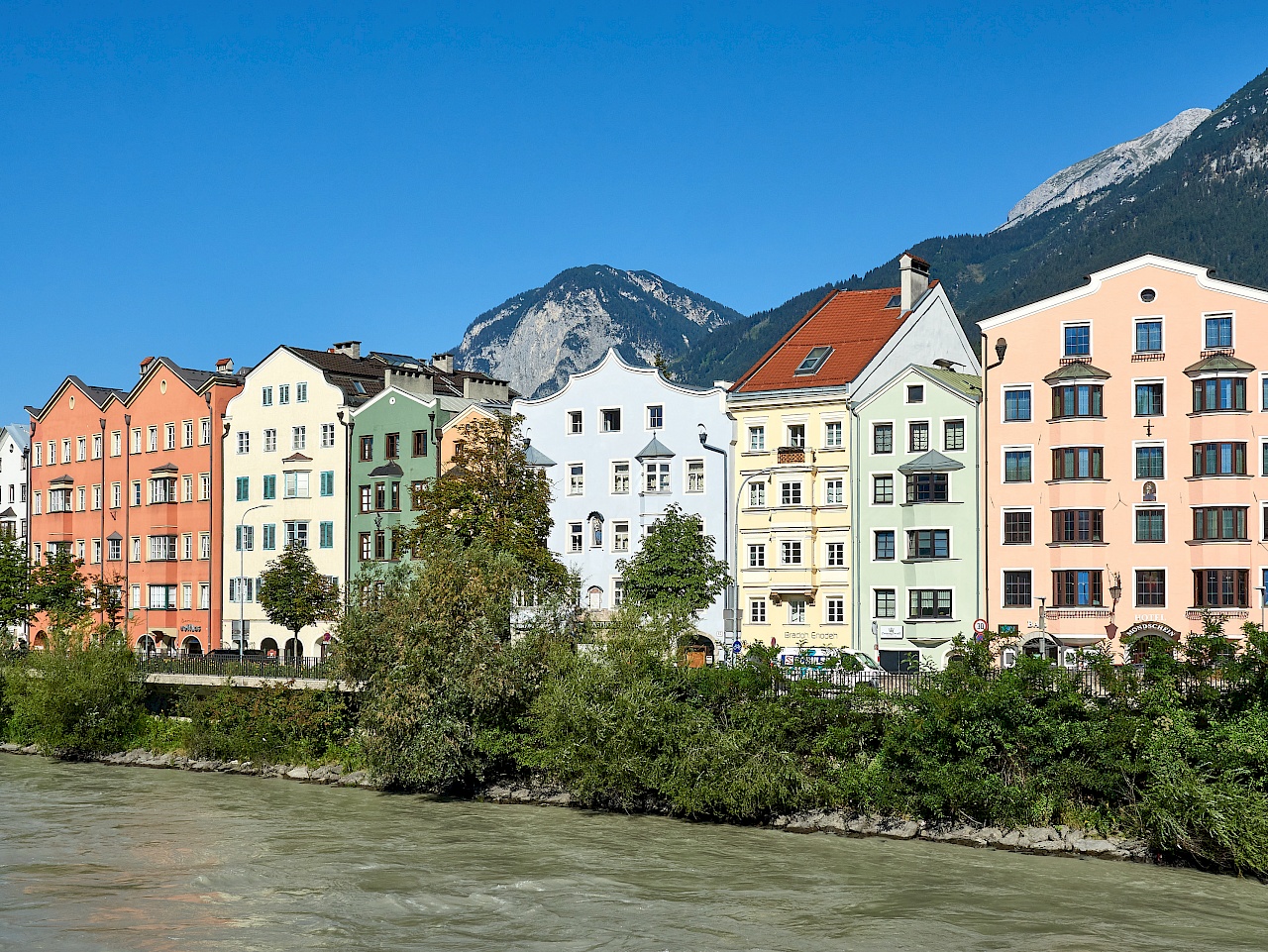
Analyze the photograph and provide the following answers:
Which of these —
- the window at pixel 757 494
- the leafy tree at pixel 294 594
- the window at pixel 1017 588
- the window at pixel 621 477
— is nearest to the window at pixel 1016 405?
the window at pixel 1017 588

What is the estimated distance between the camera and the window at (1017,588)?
2699 inches

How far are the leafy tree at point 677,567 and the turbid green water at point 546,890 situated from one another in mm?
22064

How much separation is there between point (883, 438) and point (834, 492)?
366cm

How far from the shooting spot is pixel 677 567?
7175cm

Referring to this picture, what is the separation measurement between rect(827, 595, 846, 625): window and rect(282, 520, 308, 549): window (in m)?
36.4

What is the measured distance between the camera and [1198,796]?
4012 cm

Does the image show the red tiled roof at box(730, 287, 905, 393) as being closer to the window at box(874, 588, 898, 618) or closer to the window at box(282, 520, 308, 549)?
the window at box(874, 588, 898, 618)

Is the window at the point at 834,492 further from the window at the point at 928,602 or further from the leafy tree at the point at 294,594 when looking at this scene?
the leafy tree at the point at 294,594

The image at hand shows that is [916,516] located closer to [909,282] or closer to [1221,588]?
[1221,588]

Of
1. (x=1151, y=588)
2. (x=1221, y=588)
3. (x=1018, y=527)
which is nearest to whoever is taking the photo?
(x=1221, y=588)

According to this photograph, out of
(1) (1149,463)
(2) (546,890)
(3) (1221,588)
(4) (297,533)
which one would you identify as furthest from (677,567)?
(2) (546,890)

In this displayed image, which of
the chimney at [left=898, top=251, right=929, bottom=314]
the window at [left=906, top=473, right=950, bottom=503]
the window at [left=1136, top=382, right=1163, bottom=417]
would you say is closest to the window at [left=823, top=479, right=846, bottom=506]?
the window at [left=906, top=473, right=950, bottom=503]

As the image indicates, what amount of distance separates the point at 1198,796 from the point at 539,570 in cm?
3416

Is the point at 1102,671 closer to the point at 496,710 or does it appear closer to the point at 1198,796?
the point at 1198,796
